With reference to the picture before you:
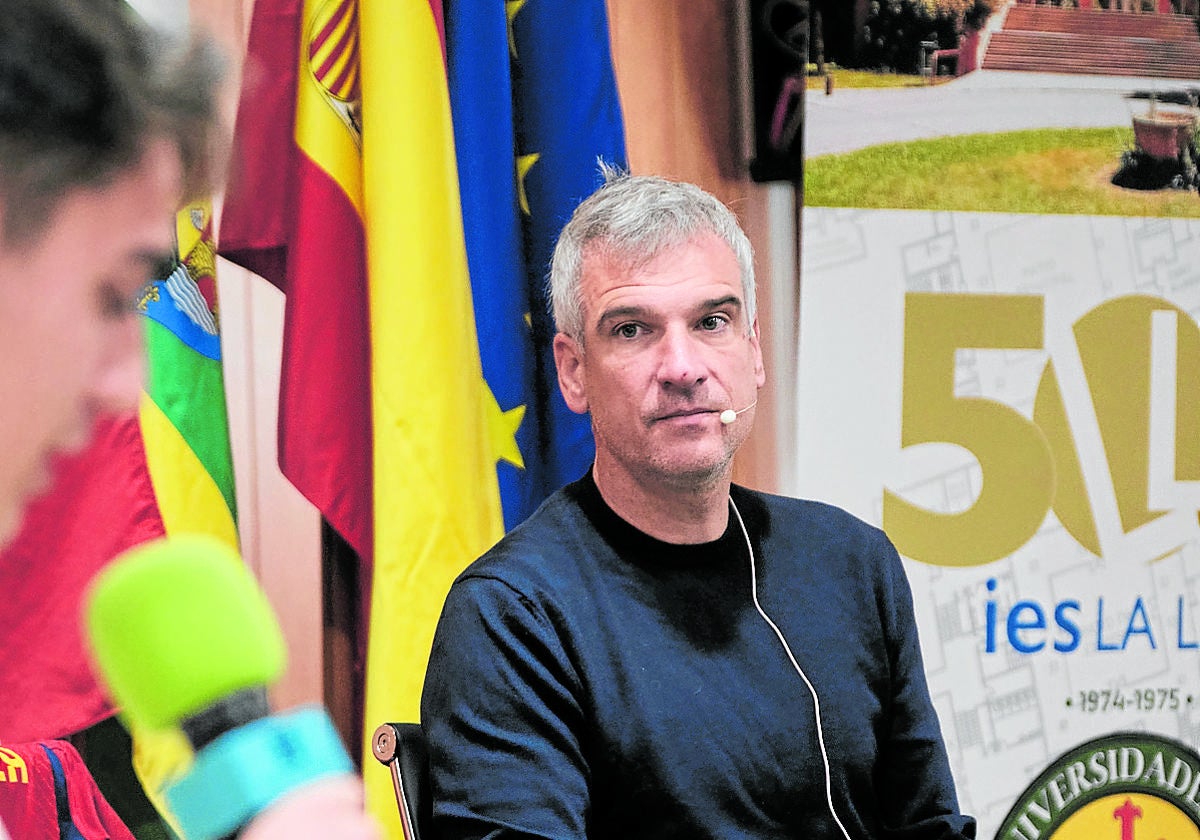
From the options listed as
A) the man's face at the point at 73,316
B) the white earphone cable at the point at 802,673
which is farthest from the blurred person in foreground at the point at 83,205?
the white earphone cable at the point at 802,673

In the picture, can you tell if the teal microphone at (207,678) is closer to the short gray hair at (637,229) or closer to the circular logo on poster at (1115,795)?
the short gray hair at (637,229)

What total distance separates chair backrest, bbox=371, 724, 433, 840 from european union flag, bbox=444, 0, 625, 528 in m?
0.65

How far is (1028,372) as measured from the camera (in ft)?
8.23

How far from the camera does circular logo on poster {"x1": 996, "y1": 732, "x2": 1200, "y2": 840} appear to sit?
2.50 m

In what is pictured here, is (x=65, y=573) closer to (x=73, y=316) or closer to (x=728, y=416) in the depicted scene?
(x=728, y=416)

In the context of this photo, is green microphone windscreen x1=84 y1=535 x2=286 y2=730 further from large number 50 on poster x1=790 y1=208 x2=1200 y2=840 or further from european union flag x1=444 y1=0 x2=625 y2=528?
large number 50 on poster x1=790 y1=208 x2=1200 y2=840

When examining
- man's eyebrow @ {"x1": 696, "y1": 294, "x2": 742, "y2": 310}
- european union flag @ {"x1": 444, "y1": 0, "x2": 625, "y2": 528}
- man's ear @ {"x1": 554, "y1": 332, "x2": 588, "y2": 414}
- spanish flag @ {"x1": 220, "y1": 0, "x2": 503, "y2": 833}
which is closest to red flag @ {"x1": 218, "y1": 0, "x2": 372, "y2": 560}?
spanish flag @ {"x1": 220, "y1": 0, "x2": 503, "y2": 833}

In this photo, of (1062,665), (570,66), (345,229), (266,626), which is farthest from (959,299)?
(266,626)

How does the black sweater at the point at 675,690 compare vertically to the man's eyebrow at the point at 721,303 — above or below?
below

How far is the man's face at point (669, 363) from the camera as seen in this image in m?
1.65

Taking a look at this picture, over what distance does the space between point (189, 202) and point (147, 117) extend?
7 centimetres

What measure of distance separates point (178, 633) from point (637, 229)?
1.14 m

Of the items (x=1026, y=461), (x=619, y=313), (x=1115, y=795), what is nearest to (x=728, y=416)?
(x=619, y=313)

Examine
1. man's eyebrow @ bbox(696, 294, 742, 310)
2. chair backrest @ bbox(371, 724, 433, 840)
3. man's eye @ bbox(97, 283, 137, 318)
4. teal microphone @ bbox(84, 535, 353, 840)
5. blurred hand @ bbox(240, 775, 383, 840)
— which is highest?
man's eye @ bbox(97, 283, 137, 318)
